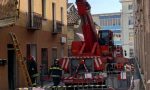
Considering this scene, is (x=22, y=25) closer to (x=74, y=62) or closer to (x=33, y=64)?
(x=33, y=64)

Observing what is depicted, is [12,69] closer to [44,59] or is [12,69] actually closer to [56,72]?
[56,72]

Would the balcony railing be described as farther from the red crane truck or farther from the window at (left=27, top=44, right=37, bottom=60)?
the red crane truck

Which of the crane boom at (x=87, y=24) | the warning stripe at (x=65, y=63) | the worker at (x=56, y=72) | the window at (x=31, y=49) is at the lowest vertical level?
the worker at (x=56, y=72)

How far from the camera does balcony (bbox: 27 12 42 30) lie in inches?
967

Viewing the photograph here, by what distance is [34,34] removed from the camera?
2638 centimetres

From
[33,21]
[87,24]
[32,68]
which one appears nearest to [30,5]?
[33,21]

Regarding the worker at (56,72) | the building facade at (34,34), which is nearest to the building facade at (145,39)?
the worker at (56,72)

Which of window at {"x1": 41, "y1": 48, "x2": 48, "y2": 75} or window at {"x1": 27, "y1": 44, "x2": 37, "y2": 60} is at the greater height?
window at {"x1": 27, "y1": 44, "x2": 37, "y2": 60}

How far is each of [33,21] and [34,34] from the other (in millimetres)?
1781

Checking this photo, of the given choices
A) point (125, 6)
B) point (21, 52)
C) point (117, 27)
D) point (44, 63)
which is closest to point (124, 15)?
point (125, 6)

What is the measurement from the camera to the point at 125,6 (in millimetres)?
99500

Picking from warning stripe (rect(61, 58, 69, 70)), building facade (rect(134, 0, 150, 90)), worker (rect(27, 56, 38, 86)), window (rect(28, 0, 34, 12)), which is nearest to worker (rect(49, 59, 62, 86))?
warning stripe (rect(61, 58, 69, 70))

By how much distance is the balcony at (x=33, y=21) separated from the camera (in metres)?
24.6

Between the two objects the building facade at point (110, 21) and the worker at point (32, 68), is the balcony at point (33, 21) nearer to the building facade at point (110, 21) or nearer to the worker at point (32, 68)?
the worker at point (32, 68)
